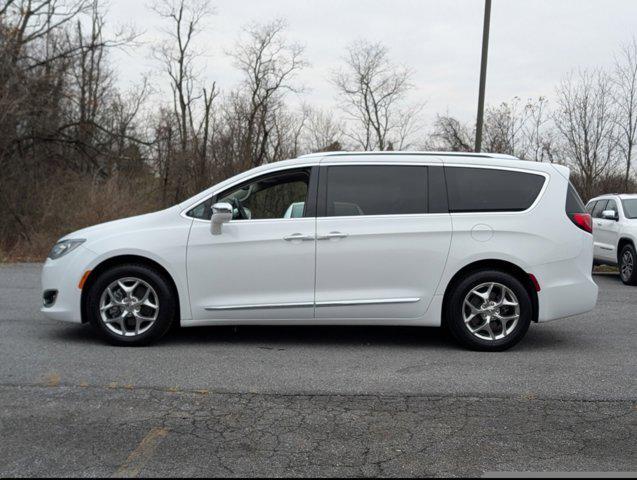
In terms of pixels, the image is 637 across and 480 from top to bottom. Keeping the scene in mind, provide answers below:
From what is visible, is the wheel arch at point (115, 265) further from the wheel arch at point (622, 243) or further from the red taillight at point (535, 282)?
the wheel arch at point (622, 243)

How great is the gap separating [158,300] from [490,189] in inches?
130

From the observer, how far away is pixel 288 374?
206 inches

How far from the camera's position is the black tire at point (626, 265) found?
1158 cm

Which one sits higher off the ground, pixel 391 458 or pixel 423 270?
pixel 423 270

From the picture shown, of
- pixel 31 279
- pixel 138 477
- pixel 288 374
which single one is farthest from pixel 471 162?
pixel 31 279

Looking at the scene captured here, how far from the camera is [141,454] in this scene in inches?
140

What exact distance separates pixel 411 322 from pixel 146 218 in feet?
8.88

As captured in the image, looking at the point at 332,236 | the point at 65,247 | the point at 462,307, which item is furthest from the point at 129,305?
the point at 462,307

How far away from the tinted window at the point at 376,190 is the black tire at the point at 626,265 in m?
7.15

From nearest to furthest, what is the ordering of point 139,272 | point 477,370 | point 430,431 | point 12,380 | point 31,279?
point 430,431 < point 12,380 < point 477,370 < point 139,272 < point 31,279

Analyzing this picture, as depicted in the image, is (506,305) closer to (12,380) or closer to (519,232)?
(519,232)

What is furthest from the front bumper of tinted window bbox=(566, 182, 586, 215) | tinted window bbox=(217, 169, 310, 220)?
tinted window bbox=(566, 182, 586, 215)

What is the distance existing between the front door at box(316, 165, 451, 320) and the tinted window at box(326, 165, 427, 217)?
33 millimetres

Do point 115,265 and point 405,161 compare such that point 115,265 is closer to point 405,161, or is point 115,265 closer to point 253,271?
point 253,271
